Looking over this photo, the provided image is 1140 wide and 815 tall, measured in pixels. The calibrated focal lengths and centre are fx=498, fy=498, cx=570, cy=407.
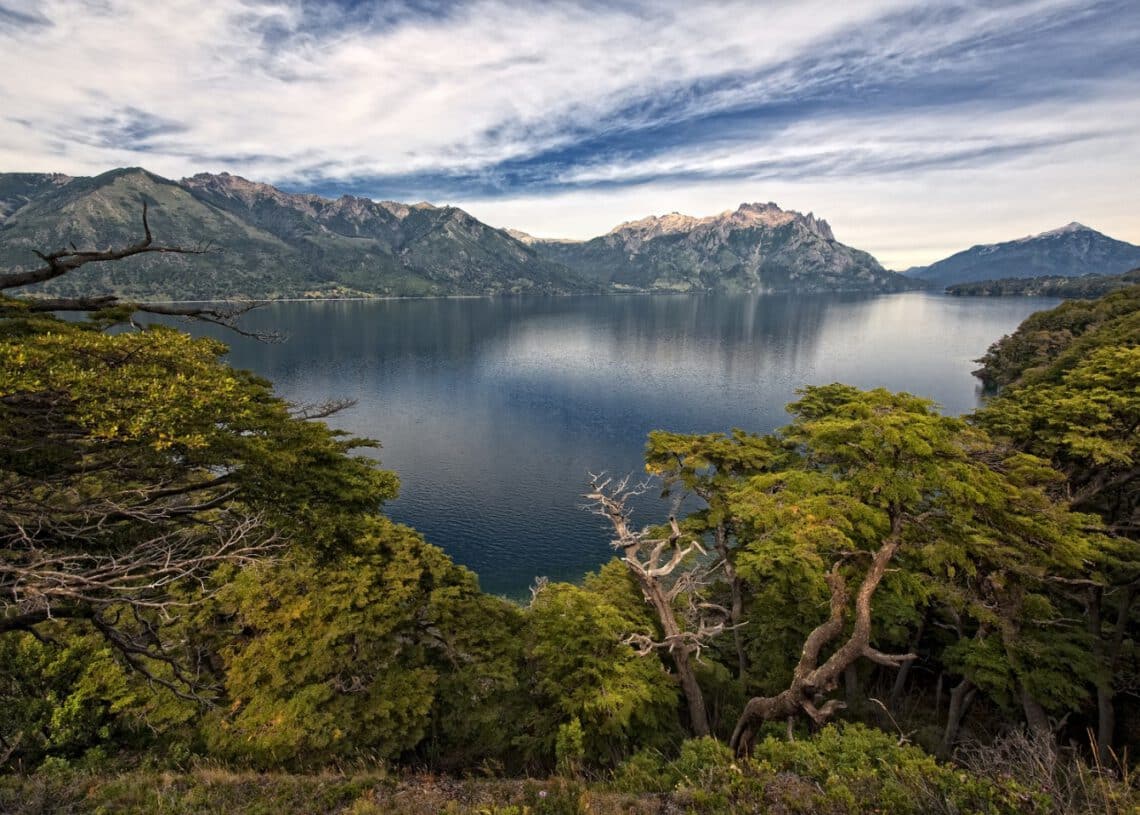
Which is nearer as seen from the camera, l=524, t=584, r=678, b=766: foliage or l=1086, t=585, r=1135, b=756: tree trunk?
l=1086, t=585, r=1135, b=756: tree trunk

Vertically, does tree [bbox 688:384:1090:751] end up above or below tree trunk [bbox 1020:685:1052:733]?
above

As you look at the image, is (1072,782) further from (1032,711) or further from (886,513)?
(1032,711)

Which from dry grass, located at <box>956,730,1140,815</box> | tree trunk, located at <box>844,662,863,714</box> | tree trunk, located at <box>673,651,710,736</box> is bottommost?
tree trunk, located at <box>844,662,863,714</box>

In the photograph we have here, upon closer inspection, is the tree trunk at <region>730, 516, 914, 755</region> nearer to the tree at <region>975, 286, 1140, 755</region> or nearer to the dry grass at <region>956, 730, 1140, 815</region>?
the dry grass at <region>956, 730, 1140, 815</region>

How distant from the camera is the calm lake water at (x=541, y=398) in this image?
2189 inches

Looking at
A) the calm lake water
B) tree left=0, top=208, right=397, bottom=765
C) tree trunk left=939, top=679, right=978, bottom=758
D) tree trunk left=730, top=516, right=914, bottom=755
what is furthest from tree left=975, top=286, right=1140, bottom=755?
the calm lake water

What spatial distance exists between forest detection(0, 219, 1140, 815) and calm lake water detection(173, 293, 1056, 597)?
2509 centimetres

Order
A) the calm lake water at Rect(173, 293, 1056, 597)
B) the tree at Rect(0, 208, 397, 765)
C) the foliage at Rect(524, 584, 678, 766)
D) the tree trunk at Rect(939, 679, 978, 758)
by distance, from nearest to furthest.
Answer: the tree at Rect(0, 208, 397, 765)
the foliage at Rect(524, 584, 678, 766)
the tree trunk at Rect(939, 679, 978, 758)
the calm lake water at Rect(173, 293, 1056, 597)

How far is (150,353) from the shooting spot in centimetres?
1190

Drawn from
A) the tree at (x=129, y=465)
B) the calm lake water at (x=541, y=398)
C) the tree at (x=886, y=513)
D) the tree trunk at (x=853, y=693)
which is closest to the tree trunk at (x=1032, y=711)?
the tree at (x=886, y=513)

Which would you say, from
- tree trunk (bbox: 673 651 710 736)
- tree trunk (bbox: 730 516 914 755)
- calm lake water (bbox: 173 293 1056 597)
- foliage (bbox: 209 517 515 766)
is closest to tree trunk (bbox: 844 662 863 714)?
tree trunk (bbox: 673 651 710 736)

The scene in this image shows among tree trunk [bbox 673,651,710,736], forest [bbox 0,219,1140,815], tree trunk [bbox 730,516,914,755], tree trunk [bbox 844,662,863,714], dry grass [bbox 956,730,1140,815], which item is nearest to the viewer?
dry grass [bbox 956,730,1140,815]

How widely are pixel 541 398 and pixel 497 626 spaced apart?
263ft

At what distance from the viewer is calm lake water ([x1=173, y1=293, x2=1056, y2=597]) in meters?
55.6
